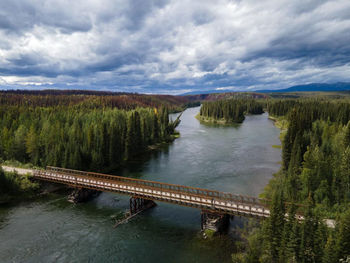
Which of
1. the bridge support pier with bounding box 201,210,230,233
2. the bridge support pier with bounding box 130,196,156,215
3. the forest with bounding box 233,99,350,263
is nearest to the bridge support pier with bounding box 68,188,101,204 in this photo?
the bridge support pier with bounding box 130,196,156,215

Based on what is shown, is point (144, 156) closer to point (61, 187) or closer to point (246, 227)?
point (61, 187)

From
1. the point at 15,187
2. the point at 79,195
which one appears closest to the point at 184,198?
the point at 79,195

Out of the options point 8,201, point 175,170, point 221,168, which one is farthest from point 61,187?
point 221,168

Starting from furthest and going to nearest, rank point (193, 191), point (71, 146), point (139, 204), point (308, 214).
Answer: point (71, 146) → point (193, 191) → point (139, 204) → point (308, 214)

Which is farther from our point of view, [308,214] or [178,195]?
[178,195]

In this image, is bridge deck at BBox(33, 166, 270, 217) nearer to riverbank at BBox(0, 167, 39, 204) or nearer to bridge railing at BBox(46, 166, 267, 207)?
bridge railing at BBox(46, 166, 267, 207)

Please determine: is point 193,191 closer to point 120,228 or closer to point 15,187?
point 120,228
